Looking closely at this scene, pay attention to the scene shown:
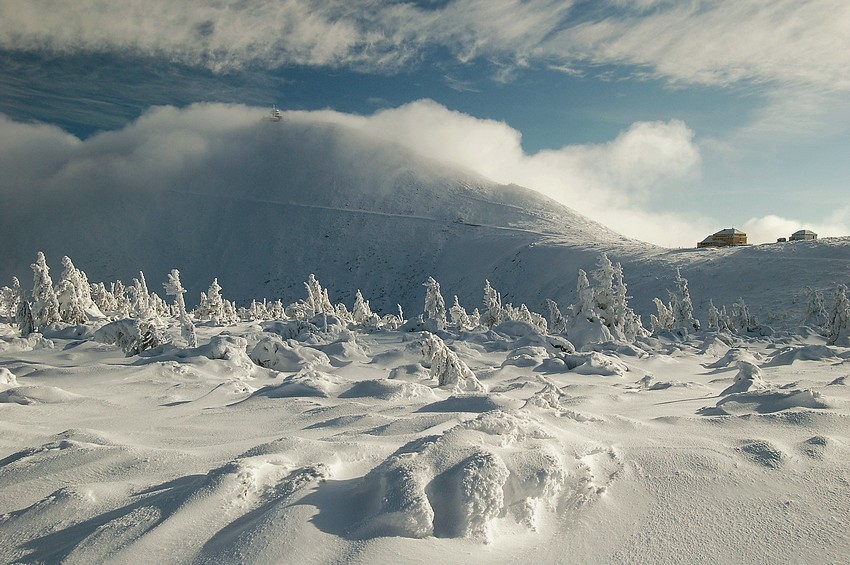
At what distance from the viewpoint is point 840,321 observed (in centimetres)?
2920

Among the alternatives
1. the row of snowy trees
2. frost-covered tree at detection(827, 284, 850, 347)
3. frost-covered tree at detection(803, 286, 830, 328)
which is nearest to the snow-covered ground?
the row of snowy trees

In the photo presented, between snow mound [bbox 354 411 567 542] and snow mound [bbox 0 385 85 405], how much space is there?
7.67 metres

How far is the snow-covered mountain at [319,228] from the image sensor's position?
85.0 metres

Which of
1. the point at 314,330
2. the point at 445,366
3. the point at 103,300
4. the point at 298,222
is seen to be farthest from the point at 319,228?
the point at 445,366

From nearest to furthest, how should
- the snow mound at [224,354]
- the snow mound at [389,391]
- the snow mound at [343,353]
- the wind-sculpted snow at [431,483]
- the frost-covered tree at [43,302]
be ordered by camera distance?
1. the wind-sculpted snow at [431,483]
2. the snow mound at [389,391]
3. the snow mound at [224,354]
4. the snow mound at [343,353]
5. the frost-covered tree at [43,302]

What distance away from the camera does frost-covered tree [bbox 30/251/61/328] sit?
35.5 m

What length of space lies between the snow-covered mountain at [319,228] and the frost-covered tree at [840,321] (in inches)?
A: 1290

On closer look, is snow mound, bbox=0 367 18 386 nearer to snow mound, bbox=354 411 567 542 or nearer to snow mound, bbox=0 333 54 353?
snow mound, bbox=0 333 54 353

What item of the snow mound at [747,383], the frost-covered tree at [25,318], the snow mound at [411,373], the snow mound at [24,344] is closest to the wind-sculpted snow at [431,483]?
the snow mound at [747,383]

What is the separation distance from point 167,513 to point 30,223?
608 feet

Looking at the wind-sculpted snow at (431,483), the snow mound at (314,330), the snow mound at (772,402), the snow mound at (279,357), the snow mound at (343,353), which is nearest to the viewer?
the wind-sculpted snow at (431,483)

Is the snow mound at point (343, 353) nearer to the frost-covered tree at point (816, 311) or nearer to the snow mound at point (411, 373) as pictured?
the snow mound at point (411, 373)

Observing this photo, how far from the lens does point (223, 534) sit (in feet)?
12.1

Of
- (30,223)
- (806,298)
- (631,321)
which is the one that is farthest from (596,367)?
(30,223)
